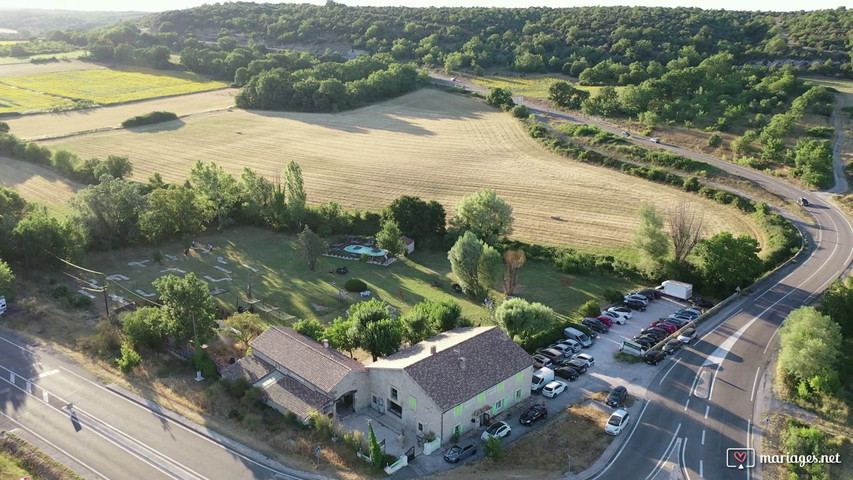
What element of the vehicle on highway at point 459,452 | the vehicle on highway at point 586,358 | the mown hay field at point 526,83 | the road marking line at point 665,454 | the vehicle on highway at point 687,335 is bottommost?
the vehicle on highway at point 459,452

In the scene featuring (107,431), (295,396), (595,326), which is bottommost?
(107,431)

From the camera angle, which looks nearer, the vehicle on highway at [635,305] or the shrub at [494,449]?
the shrub at [494,449]

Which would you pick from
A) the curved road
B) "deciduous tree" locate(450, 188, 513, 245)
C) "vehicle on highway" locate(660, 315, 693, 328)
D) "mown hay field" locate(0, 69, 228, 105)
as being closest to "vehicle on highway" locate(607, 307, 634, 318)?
"vehicle on highway" locate(660, 315, 693, 328)

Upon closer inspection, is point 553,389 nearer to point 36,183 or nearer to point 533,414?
point 533,414

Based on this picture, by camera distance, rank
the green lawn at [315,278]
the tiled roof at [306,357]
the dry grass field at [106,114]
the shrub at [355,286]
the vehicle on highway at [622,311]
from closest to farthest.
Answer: the tiled roof at [306,357] → the vehicle on highway at [622,311] → the green lawn at [315,278] → the shrub at [355,286] → the dry grass field at [106,114]

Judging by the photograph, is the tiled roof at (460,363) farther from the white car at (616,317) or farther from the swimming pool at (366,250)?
the swimming pool at (366,250)

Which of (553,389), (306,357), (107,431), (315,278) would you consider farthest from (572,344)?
(107,431)

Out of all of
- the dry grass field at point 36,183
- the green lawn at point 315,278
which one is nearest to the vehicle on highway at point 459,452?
the green lawn at point 315,278
